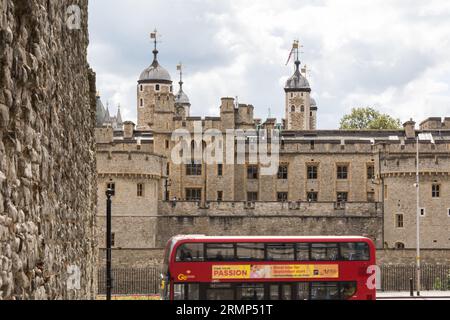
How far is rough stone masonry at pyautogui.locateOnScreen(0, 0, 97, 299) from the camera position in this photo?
462 centimetres

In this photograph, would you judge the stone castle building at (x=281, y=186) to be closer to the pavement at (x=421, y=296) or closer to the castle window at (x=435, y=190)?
the castle window at (x=435, y=190)

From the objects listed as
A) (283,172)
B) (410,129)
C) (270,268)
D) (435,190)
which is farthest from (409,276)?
(410,129)

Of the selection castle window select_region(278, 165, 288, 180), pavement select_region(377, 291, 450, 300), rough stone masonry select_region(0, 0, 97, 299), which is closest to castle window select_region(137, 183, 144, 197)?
castle window select_region(278, 165, 288, 180)

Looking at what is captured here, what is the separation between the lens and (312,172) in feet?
197

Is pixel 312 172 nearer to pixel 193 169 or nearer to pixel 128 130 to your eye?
pixel 193 169

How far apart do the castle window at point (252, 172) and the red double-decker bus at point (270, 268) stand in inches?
1437

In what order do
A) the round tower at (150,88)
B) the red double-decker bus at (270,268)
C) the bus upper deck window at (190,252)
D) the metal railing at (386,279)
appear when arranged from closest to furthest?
1. the red double-decker bus at (270,268)
2. the bus upper deck window at (190,252)
3. the metal railing at (386,279)
4. the round tower at (150,88)

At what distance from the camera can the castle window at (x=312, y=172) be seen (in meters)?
59.9

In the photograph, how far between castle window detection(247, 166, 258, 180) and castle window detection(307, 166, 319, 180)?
367 centimetres

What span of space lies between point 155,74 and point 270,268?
221 ft

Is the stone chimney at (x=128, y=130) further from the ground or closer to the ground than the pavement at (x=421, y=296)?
further from the ground

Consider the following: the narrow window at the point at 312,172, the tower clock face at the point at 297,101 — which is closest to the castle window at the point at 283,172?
the narrow window at the point at 312,172
